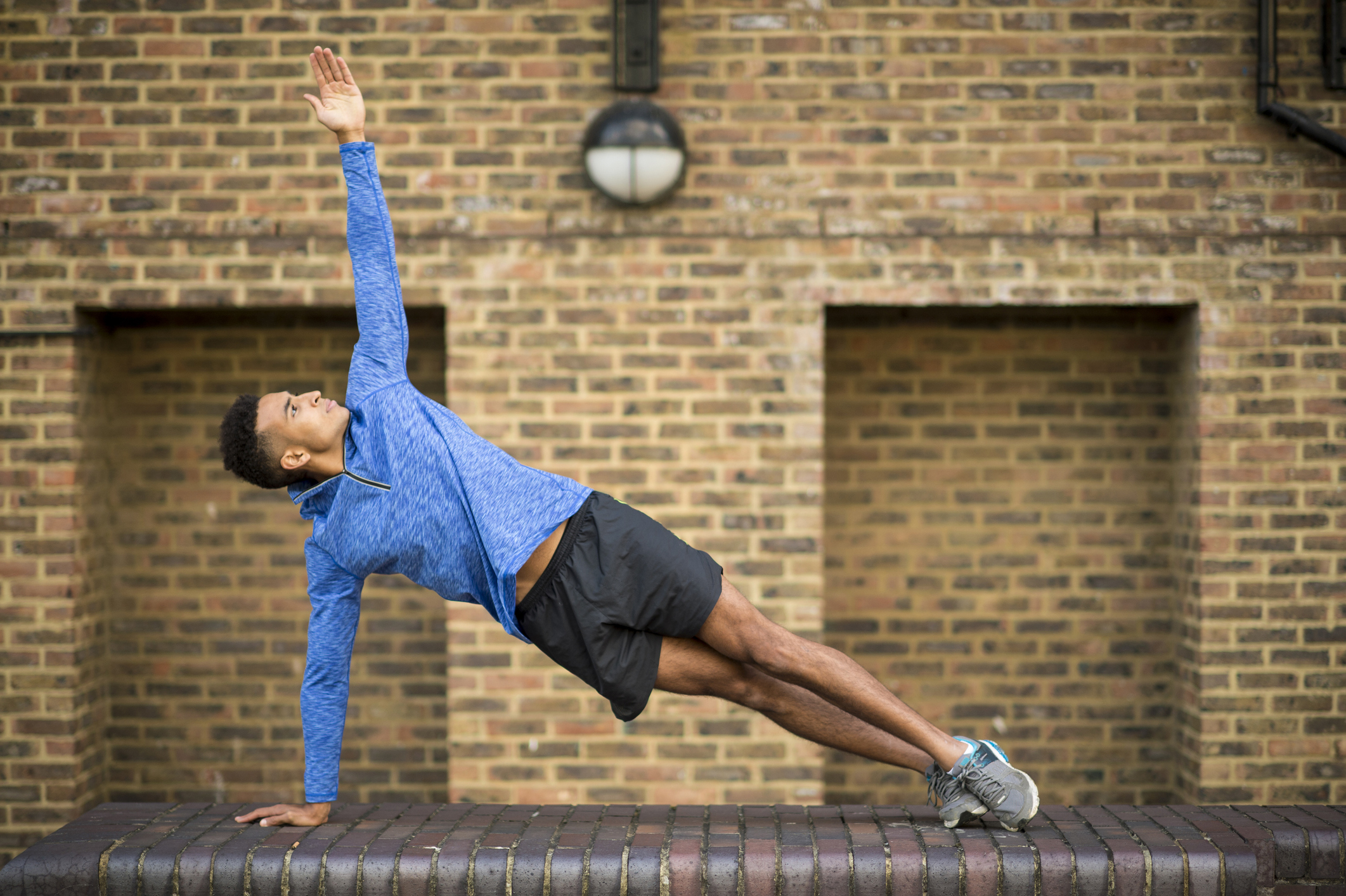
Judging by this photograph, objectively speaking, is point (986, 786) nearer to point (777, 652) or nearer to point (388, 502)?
point (777, 652)

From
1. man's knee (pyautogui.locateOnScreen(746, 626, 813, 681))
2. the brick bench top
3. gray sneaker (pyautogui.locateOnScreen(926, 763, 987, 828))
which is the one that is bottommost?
the brick bench top

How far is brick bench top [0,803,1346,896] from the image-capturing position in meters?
2.64

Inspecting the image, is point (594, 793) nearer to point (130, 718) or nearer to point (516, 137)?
point (130, 718)

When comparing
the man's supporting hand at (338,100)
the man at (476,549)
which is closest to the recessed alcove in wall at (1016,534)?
the man at (476,549)

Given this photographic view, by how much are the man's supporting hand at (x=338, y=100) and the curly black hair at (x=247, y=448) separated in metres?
0.76

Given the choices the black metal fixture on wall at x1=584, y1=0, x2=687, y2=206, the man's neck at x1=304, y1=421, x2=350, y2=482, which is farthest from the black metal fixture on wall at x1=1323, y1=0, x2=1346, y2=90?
the man's neck at x1=304, y1=421, x2=350, y2=482

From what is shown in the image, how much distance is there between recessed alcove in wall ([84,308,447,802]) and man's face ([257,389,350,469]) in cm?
150

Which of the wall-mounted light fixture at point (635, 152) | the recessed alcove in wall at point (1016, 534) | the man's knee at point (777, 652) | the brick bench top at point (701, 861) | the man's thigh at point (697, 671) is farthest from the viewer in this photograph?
the recessed alcove in wall at point (1016, 534)

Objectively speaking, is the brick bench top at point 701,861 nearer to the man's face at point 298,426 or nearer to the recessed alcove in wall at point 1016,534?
the man's face at point 298,426

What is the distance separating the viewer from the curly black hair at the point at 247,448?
2.71m

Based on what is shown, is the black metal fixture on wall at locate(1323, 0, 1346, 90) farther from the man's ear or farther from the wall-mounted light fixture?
the man's ear

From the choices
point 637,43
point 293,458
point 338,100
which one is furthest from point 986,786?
point 637,43

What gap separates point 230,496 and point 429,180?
5.10ft

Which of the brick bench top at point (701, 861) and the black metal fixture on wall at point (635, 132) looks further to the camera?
the black metal fixture on wall at point (635, 132)
